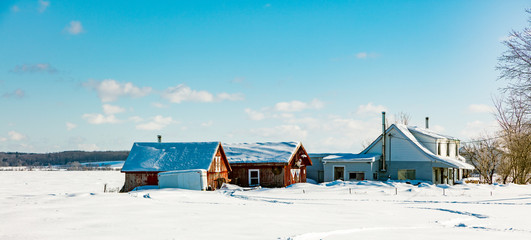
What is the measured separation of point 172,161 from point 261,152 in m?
8.71

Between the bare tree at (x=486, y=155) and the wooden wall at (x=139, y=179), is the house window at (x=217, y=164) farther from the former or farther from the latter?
the bare tree at (x=486, y=155)

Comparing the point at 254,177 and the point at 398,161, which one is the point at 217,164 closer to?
the point at 254,177

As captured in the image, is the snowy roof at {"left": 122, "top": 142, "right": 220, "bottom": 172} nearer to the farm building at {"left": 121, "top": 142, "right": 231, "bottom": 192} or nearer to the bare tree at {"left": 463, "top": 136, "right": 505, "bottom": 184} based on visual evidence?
the farm building at {"left": 121, "top": 142, "right": 231, "bottom": 192}

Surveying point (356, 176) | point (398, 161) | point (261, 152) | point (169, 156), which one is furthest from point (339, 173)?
point (169, 156)

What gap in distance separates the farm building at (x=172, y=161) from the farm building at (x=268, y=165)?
55.2 inches

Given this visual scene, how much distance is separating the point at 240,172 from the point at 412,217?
968 inches

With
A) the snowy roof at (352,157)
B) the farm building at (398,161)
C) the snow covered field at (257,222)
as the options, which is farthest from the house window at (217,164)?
the snow covered field at (257,222)

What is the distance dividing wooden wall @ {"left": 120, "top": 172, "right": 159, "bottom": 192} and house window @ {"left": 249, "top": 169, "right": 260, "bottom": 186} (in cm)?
848

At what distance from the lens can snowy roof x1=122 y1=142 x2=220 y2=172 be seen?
3934cm

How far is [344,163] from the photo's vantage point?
44.9 meters

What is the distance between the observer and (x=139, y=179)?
39.3 m

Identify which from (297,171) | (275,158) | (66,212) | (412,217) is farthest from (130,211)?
(297,171)

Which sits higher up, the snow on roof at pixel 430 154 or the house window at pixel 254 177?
the snow on roof at pixel 430 154

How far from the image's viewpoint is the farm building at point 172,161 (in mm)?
39125
